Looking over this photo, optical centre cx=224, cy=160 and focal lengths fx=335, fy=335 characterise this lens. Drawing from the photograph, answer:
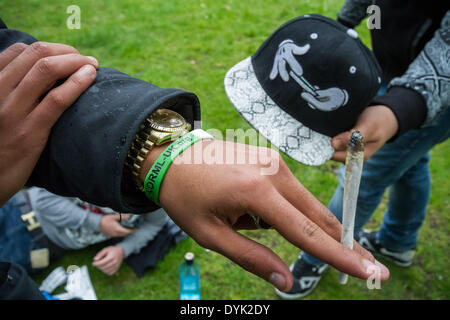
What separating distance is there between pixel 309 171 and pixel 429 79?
2014 mm

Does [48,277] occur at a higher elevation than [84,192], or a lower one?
lower

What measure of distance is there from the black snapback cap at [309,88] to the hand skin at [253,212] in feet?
2.71

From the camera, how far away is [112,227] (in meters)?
2.86

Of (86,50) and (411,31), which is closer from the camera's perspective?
(411,31)

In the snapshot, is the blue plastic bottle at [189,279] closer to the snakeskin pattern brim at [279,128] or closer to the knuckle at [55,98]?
the snakeskin pattern brim at [279,128]

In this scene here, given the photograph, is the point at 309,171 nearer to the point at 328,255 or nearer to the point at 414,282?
the point at 414,282

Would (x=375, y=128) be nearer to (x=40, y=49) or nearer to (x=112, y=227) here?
(x=40, y=49)

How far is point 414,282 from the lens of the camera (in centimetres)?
281

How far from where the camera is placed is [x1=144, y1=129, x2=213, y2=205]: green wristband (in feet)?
3.27

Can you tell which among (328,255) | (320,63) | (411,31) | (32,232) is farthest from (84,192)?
(32,232)

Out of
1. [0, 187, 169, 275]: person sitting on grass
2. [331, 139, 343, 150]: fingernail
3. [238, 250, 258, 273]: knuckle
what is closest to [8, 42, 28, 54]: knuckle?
[238, 250, 258, 273]: knuckle

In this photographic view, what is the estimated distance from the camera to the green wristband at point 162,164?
998 millimetres

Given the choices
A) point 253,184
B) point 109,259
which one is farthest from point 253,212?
point 109,259

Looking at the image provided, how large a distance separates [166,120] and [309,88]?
94 cm
